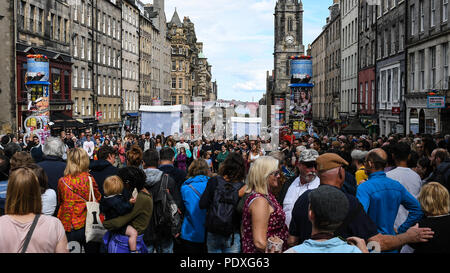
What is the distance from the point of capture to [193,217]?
6855 mm

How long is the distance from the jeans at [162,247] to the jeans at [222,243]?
0.72 m

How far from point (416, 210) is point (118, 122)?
183 ft

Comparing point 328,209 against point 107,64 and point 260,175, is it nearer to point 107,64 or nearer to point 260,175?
point 260,175

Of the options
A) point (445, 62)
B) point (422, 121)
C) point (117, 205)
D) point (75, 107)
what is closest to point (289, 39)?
point (75, 107)

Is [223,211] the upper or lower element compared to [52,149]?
lower

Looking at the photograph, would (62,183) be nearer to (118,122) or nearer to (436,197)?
(436,197)

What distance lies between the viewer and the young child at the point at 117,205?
5.57 metres

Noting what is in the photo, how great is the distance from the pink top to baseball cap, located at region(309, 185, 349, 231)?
6.85 ft

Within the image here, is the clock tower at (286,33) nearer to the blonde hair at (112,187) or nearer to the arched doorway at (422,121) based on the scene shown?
the arched doorway at (422,121)

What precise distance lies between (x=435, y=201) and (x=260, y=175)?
65.6 inches

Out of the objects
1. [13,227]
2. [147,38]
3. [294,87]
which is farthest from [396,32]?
[147,38]

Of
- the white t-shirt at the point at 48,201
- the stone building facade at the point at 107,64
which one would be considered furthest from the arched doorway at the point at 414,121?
the stone building facade at the point at 107,64

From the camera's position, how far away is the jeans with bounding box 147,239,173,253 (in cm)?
632
